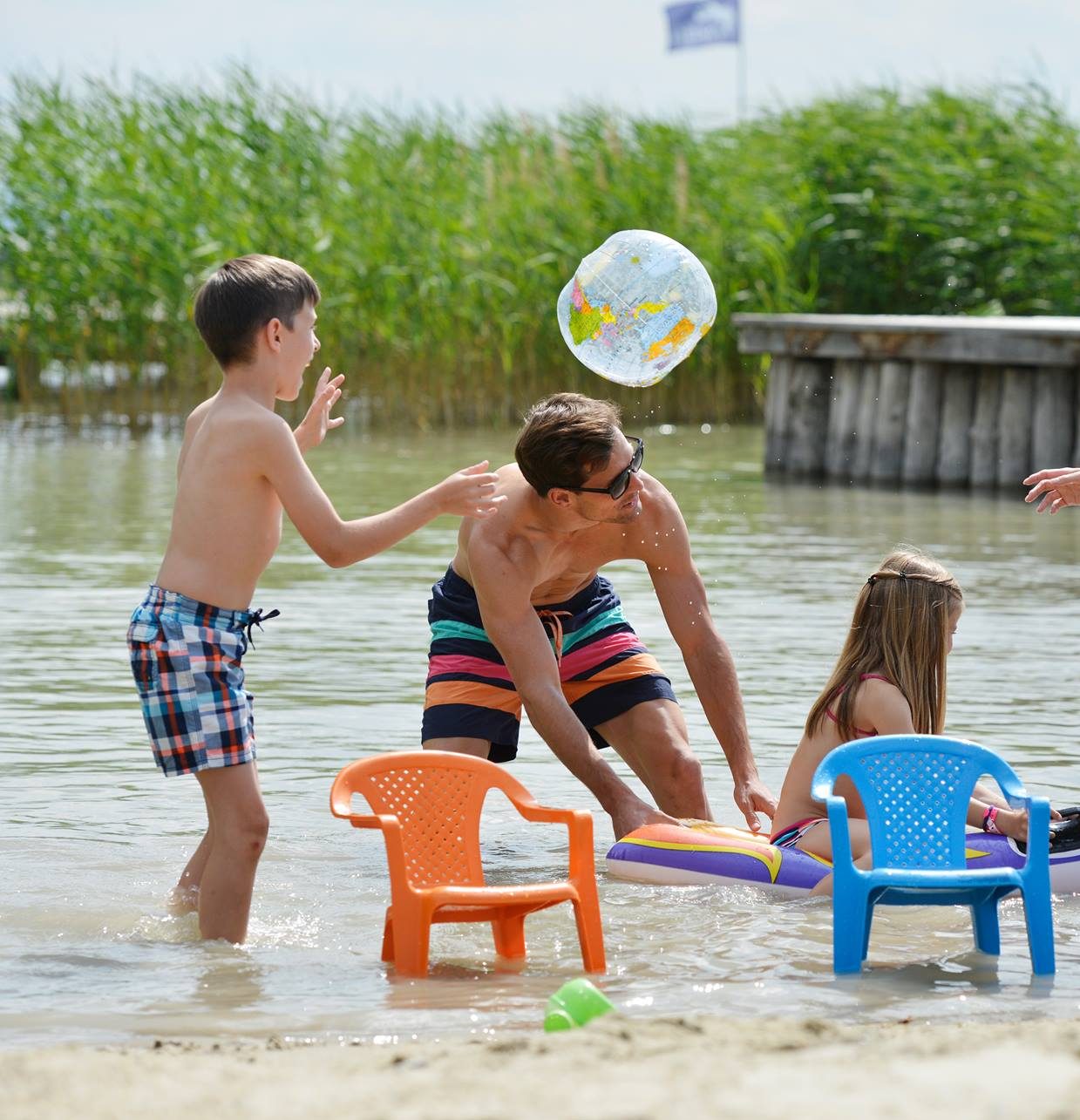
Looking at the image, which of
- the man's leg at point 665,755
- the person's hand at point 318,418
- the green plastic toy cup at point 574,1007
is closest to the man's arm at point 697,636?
the man's leg at point 665,755

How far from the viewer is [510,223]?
749 inches

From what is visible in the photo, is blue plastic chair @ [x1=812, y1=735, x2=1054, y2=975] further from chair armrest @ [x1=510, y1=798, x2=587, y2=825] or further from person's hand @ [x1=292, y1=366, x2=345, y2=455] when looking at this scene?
person's hand @ [x1=292, y1=366, x2=345, y2=455]

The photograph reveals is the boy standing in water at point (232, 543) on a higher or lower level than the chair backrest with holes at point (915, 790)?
higher

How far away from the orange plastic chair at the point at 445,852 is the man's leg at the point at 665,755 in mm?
966

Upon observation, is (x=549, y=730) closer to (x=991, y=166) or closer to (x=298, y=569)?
(x=298, y=569)

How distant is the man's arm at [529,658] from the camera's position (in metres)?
5.02

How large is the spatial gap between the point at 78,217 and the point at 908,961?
54.2 feet

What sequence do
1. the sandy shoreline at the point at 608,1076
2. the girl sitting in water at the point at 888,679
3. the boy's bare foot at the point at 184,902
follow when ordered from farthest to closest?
the girl sitting in water at the point at 888,679 → the boy's bare foot at the point at 184,902 → the sandy shoreline at the point at 608,1076

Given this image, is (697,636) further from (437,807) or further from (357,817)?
(357,817)

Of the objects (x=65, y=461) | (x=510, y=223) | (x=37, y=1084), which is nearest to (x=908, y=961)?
(x=37, y=1084)

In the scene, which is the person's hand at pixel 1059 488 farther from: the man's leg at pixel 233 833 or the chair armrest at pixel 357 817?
the man's leg at pixel 233 833

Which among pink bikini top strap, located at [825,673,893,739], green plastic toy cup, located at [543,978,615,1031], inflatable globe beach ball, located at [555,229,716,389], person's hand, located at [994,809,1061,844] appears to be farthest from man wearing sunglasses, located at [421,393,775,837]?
green plastic toy cup, located at [543,978,615,1031]

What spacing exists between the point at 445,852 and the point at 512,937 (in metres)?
0.32

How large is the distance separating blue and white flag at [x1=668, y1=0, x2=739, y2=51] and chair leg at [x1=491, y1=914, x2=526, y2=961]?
25.7m
